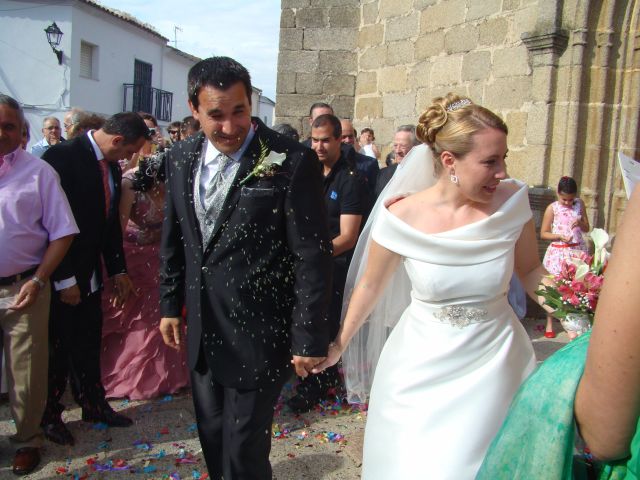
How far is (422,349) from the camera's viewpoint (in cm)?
263

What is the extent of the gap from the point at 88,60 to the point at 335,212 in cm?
2644

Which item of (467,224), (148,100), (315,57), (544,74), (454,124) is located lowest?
(467,224)

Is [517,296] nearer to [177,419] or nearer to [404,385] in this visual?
[177,419]

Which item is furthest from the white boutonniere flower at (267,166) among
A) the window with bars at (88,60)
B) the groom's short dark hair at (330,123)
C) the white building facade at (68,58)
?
the window with bars at (88,60)

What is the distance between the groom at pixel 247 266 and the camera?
2701mm

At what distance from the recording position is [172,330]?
119 inches

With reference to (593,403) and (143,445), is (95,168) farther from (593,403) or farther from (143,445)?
(593,403)

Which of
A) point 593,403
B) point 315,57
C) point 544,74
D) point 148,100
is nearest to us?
point 593,403

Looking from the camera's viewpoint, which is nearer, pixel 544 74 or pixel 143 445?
pixel 143 445

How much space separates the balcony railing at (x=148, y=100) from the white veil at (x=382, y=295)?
2875 cm

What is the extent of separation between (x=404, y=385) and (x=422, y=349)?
0.17 meters

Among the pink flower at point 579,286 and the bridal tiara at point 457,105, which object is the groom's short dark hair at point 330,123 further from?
the pink flower at point 579,286

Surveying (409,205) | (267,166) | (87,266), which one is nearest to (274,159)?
(267,166)

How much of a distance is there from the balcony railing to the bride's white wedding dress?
29.7 metres
